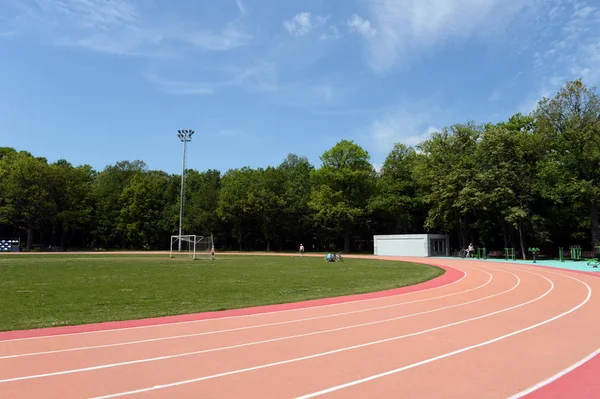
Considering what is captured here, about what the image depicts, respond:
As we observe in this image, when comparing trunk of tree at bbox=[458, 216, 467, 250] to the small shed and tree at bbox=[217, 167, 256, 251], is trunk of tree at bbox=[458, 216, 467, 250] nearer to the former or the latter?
the small shed

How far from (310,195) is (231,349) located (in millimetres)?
63386

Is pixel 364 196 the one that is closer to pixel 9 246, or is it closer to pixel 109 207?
pixel 109 207

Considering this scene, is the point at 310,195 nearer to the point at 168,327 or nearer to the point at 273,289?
the point at 273,289

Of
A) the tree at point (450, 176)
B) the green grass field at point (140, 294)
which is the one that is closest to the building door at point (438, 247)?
the tree at point (450, 176)

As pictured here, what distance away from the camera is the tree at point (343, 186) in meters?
64.6

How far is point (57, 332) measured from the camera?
32.5 ft

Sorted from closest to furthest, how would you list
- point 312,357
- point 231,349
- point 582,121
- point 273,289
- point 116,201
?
point 312,357
point 231,349
point 273,289
point 582,121
point 116,201

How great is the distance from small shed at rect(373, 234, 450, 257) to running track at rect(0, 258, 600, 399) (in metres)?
36.8

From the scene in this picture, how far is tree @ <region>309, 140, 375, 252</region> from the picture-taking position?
6462cm

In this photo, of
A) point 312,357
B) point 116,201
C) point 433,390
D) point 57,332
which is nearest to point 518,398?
point 433,390

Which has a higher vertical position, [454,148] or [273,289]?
[454,148]

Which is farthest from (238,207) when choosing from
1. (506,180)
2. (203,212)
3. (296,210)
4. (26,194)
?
(506,180)

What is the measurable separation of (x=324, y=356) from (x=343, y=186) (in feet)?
199

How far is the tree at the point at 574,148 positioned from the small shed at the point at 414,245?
12.9 metres
